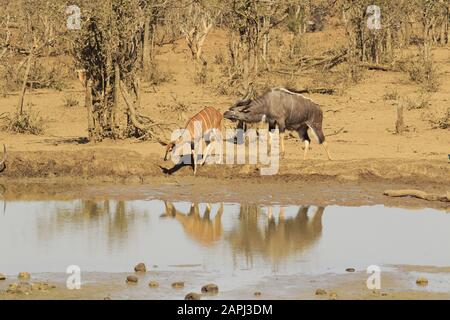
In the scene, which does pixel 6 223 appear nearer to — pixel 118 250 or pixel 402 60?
pixel 118 250

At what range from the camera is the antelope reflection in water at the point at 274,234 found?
1135 cm

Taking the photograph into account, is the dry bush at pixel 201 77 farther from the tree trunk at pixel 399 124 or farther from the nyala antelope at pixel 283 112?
the nyala antelope at pixel 283 112

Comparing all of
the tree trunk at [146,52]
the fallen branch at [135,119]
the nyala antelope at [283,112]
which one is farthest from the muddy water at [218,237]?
the tree trunk at [146,52]

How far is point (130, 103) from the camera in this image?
17938 millimetres

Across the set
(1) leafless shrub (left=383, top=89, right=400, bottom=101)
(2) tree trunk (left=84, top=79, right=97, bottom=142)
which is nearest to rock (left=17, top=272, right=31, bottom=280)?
(2) tree trunk (left=84, top=79, right=97, bottom=142)

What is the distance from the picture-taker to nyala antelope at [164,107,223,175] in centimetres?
1541

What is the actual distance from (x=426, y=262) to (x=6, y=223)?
5.20 metres

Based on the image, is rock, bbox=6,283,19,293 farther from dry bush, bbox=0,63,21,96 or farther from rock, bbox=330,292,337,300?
dry bush, bbox=0,63,21,96

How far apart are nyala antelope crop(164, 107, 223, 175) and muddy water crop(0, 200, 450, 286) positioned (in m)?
1.27

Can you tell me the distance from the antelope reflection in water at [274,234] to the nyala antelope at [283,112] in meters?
2.93

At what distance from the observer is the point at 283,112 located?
1667cm

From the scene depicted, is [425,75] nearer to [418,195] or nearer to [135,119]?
[135,119]

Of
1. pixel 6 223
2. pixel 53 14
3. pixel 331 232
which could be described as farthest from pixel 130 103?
pixel 331 232

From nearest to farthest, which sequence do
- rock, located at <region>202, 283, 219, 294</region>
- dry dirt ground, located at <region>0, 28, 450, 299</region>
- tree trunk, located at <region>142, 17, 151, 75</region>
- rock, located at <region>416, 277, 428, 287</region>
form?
rock, located at <region>202, 283, 219, 294</region>
rock, located at <region>416, 277, 428, 287</region>
dry dirt ground, located at <region>0, 28, 450, 299</region>
tree trunk, located at <region>142, 17, 151, 75</region>
